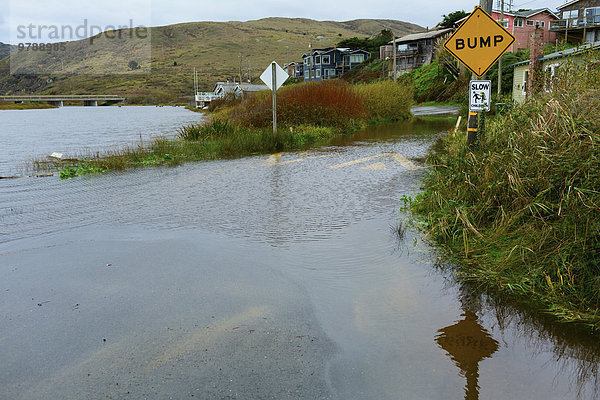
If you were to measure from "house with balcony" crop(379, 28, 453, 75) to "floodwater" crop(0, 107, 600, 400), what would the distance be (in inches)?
2822

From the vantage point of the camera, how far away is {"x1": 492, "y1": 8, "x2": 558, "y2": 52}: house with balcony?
6341cm

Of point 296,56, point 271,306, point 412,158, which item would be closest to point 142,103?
point 296,56

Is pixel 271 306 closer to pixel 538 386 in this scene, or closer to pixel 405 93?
pixel 538 386

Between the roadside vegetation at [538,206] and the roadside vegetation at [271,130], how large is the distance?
10.6 meters

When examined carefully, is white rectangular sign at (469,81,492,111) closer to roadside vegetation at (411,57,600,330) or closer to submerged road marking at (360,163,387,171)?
roadside vegetation at (411,57,600,330)

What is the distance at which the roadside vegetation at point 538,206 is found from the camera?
4727mm

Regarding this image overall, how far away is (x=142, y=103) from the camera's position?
14450 cm

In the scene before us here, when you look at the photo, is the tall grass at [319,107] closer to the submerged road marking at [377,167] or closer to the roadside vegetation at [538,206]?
the submerged road marking at [377,167]

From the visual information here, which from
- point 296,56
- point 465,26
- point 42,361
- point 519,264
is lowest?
point 42,361

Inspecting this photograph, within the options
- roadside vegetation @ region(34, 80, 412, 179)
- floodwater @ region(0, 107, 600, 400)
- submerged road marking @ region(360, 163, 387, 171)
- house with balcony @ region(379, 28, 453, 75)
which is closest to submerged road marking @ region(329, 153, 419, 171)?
submerged road marking @ region(360, 163, 387, 171)

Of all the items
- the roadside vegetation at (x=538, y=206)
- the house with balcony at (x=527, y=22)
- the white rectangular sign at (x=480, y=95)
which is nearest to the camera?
the roadside vegetation at (x=538, y=206)

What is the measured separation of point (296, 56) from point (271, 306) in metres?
203

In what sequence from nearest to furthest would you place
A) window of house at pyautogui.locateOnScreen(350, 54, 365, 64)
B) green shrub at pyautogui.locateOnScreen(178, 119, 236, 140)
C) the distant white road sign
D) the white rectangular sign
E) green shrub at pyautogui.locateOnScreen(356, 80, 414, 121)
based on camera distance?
1. the white rectangular sign
2. the distant white road sign
3. green shrub at pyautogui.locateOnScreen(178, 119, 236, 140)
4. green shrub at pyautogui.locateOnScreen(356, 80, 414, 121)
5. window of house at pyautogui.locateOnScreen(350, 54, 365, 64)

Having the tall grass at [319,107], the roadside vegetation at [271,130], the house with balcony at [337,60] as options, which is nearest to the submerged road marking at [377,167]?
the roadside vegetation at [271,130]
